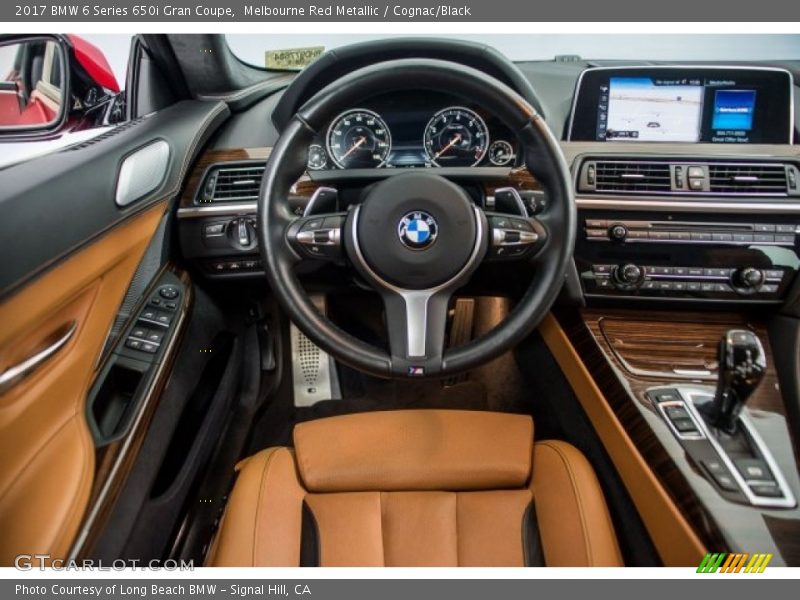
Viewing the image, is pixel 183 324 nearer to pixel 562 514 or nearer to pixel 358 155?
pixel 358 155

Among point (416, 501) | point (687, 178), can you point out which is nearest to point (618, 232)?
point (687, 178)

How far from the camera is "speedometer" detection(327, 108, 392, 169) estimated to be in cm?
134

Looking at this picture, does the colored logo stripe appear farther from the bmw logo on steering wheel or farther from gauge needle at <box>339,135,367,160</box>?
gauge needle at <box>339,135,367,160</box>

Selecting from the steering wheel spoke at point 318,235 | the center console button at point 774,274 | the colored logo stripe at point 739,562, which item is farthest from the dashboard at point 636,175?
the colored logo stripe at point 739,562

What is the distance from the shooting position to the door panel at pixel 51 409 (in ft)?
2.84

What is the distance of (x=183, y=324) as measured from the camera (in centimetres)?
132

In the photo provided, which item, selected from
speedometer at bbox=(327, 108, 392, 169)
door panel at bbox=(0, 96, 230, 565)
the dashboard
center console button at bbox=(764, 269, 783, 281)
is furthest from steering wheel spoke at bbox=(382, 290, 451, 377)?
center console button at bbox=(764, 269, 783, 281)

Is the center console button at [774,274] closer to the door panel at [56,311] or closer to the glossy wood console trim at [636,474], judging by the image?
the glossy wood console trim at [636,474]

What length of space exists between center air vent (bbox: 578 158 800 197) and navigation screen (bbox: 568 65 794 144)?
8cm

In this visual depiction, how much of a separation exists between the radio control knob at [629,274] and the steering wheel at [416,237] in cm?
37
